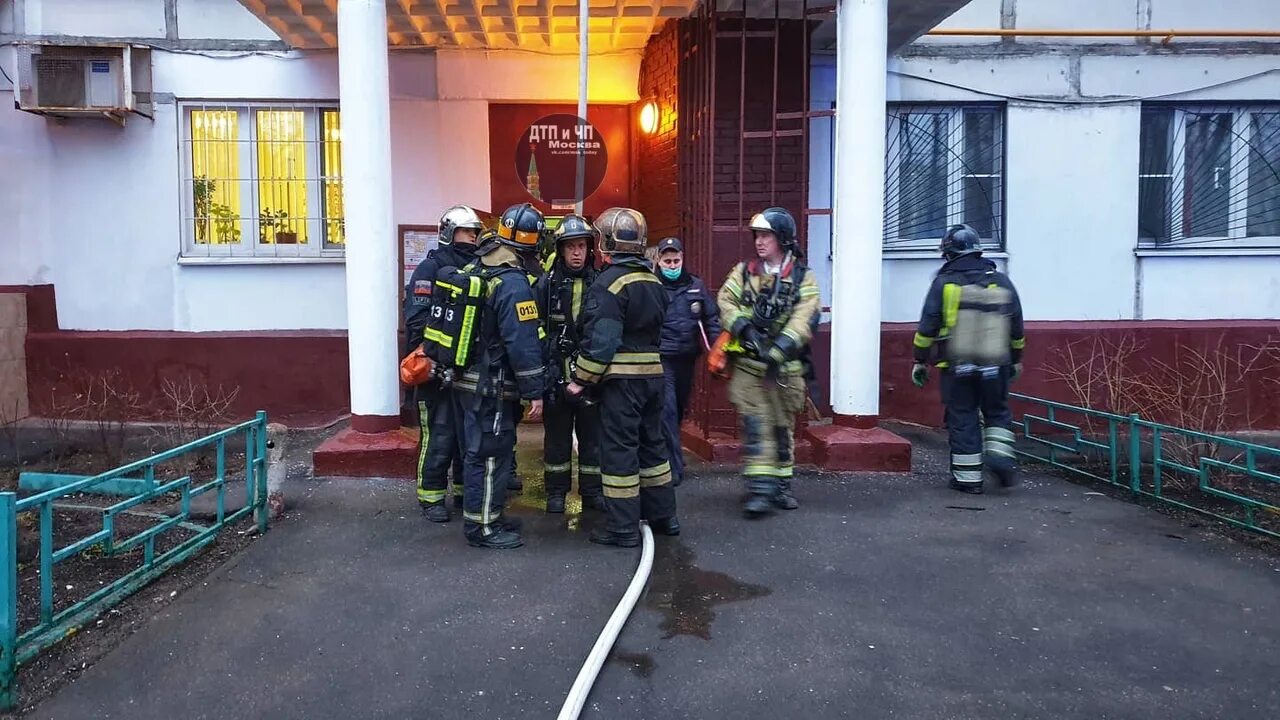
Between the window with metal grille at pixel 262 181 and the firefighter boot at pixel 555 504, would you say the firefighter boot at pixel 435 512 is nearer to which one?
the firefighter boot at pixel 555 504

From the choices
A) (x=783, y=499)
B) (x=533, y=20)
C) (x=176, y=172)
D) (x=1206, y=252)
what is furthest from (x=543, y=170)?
(x=1206, y=252)

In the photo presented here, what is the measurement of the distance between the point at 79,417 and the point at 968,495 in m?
7.68

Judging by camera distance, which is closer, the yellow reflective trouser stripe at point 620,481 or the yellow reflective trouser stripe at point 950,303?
the yellow reflective trouser stripe at point 620,481

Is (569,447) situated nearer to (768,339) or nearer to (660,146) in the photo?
(768,339)

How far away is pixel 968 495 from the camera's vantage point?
21.8ft

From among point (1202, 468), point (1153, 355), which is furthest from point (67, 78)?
point (1153, 355)

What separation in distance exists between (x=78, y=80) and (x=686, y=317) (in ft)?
20.0

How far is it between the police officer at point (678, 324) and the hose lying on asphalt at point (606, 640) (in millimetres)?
1448

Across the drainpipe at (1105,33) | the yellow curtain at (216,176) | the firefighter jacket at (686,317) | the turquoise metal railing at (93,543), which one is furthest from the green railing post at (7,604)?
the drainpipe at (1105,33)

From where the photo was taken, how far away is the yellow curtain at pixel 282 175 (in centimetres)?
900

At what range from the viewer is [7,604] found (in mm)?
3508

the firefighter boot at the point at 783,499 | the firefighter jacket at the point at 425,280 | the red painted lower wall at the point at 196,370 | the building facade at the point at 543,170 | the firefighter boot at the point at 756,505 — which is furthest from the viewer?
the building facade at the point at 543,170

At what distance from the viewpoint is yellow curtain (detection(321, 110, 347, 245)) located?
355 inches

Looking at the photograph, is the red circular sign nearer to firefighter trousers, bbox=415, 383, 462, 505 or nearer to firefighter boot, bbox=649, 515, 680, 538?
firefighter trousers, bbox=415, 383, 462, 505
